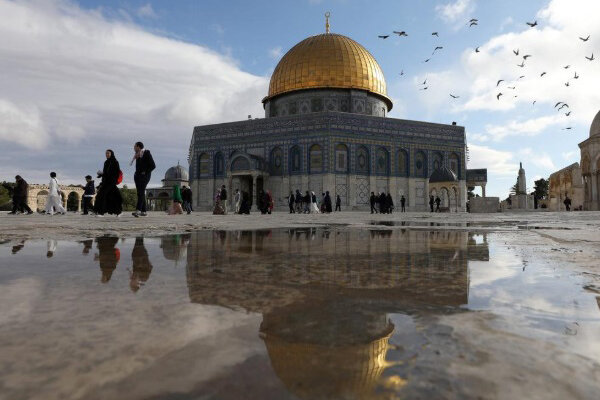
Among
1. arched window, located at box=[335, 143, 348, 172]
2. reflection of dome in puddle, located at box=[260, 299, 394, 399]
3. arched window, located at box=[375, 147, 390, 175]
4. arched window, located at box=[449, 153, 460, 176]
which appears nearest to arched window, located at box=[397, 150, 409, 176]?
arched window, located at box=[375, 147, 390, 175]

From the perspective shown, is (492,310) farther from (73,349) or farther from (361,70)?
(361,70)

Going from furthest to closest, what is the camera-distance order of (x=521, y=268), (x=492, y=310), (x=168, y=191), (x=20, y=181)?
(x=168, y=191), (x=20, y=181), (x=521, y=268), (x=492, y=310)

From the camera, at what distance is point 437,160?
2889 cm

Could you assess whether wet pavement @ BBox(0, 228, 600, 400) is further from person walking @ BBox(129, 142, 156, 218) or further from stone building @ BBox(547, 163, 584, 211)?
stone building @ BBox(547, 163, 584, 211)

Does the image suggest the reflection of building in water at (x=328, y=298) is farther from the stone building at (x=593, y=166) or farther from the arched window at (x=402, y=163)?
the stone building at (x=593, y=166)

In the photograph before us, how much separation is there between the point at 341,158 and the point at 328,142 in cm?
133

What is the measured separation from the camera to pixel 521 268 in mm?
1636

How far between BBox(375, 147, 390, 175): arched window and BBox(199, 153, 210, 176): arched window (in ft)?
38.6

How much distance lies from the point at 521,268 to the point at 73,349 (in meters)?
1.58

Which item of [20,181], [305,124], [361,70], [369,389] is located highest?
[361,70]

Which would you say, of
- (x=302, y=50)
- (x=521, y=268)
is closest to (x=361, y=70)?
(x=302, y=50)

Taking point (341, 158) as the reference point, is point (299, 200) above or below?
below

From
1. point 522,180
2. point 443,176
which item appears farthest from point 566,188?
point 443,176

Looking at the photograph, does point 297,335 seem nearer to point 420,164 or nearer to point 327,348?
point 327,348
